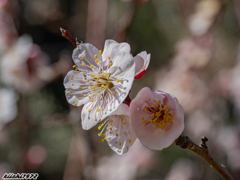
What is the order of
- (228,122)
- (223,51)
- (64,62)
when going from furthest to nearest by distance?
1. (223,51)
2. (228,122)
3. (64,62)

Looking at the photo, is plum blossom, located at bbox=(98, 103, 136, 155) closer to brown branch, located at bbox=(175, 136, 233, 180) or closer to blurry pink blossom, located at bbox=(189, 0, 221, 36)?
brown branch, located at bbox=(175, 136, 233, 180)

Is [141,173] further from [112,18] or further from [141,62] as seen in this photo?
[112,18]

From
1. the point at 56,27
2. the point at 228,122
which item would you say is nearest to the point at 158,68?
the point at 228,122

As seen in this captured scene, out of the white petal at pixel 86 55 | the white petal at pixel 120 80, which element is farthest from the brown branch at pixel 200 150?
the white petal at pixel 86 55

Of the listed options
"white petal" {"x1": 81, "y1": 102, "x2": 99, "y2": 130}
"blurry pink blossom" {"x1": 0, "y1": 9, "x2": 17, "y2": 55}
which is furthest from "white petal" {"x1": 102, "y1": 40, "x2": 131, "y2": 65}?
"blurry pink blossom" {"x1": 0, "y1": 9, "x2": 17, "y2": 55}

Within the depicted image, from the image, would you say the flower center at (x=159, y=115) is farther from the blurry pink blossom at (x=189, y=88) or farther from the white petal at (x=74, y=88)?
the blurry pink blossom at (x=189, y=88)

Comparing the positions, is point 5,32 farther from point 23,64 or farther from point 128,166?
point 128,166
